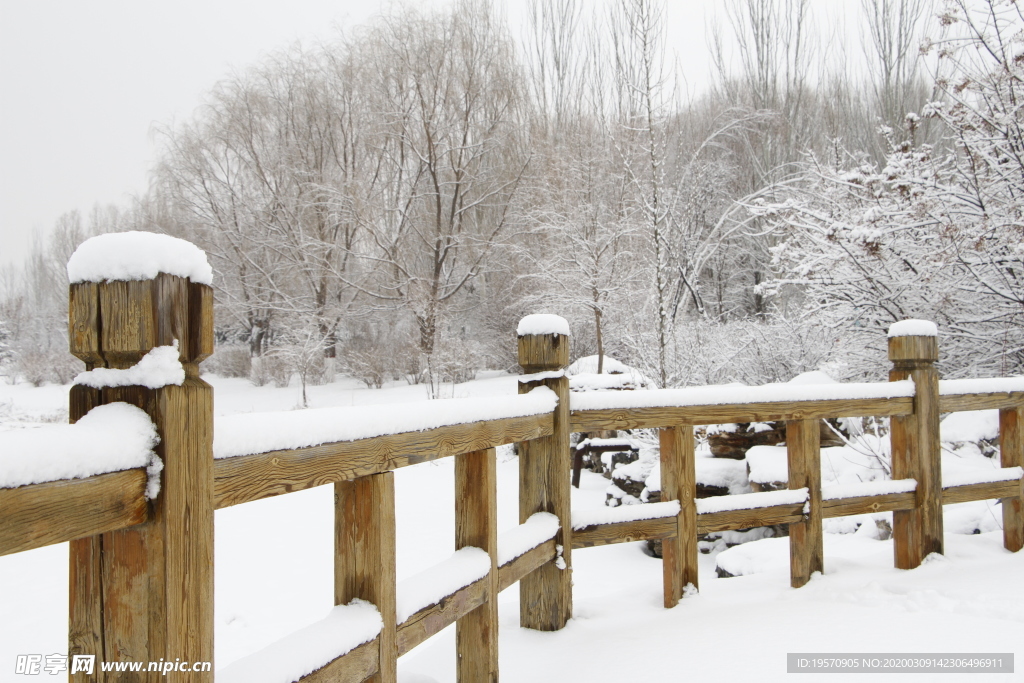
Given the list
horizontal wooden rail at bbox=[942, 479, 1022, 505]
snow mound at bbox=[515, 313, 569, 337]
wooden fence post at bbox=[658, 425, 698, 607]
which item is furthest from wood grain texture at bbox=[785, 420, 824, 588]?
snow mound at bbox=[515, 313, 569, 337]

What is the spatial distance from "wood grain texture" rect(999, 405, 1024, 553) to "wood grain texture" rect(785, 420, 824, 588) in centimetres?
145

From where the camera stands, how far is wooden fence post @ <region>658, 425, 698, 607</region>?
2.96 meters

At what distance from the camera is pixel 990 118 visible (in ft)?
A: 19.1

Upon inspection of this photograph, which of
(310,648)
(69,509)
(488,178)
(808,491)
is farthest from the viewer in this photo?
(488,178)

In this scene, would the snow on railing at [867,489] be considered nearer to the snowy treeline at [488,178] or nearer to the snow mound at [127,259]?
the snow mound at [127,259]

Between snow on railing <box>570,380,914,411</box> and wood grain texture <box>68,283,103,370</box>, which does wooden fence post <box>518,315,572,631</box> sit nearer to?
snow on railing <box>570,380,914,411</box>

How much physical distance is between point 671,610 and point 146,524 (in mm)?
2440

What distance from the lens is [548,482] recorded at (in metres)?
2.80

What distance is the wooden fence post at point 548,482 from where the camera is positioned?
2.74 m

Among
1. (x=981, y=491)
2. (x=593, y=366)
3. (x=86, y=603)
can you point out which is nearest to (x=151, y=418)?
(x=86, y=603)

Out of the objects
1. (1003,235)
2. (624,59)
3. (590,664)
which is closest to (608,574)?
(590,664)

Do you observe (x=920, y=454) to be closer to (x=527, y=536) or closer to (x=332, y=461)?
(x=527, y=536)

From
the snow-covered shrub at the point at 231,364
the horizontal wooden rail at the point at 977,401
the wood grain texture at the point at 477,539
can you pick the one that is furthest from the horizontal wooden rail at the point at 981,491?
the snow-covered shrub at the point at 231,364

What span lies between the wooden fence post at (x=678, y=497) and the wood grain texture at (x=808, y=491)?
2.00 ft
